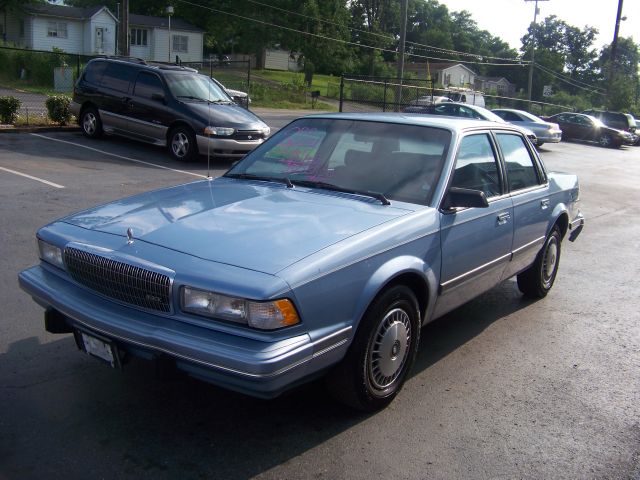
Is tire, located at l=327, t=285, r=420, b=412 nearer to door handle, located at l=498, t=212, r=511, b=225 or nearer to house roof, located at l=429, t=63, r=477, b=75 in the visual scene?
door handle, located at l=498, t=212, r=511, b=225

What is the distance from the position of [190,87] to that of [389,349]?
11.4 metres

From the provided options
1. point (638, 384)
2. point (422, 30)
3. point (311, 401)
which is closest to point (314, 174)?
point (311, 401)

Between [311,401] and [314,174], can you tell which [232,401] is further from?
[314,174]

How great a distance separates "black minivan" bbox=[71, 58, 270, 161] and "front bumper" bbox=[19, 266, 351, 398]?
9.58 metres

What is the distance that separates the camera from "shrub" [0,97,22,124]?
49.4 feet

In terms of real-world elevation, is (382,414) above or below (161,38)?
below

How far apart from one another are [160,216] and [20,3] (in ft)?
177

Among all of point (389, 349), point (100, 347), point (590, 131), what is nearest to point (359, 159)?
point (389, 349)

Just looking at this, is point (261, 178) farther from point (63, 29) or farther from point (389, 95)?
point (63, 29)

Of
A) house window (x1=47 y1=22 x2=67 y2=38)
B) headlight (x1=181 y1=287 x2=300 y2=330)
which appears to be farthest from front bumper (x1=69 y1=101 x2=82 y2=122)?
house window (x1=47 y1=22 x2=67 y2=38)

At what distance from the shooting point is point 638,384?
4.49 meters

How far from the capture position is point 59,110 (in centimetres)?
1584

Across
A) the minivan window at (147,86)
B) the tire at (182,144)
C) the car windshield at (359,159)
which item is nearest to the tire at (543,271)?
the car windshield at (359,159)

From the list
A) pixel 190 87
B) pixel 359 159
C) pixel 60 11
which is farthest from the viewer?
pixel 60 11
